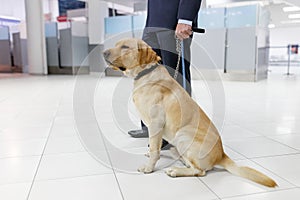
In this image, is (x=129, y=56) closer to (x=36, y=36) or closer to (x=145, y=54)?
(x=145, y=54)

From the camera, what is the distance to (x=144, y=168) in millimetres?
1505

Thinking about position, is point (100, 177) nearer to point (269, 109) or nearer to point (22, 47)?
point (269, 109)

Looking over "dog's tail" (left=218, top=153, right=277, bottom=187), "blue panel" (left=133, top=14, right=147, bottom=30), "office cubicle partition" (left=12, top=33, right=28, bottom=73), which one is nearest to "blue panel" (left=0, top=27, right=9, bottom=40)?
"office cubicle partition" (left=12, top=33, right=28, bottom=73)

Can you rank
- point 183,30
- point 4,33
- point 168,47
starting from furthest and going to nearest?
point 4,33 → point 168,47 → point 183,30

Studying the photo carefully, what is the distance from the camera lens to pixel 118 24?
8.19 meters

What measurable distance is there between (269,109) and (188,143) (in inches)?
86.9

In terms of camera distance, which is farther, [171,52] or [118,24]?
[118,24]

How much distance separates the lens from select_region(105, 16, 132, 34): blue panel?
313 inches

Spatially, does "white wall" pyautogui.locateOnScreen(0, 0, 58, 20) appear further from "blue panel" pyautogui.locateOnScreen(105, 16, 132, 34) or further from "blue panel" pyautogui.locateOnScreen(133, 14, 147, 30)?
"blue panel" pyautogui.locateOnScreen(133, 14, 147, 30)


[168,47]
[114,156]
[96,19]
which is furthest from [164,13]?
[96,19]

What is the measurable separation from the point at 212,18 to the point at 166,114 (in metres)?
5.95

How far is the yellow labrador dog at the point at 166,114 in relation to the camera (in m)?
1.43

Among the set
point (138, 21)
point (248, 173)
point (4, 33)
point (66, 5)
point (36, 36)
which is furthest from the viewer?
point (66, 5)

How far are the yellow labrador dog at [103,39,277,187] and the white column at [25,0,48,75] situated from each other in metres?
7.94
